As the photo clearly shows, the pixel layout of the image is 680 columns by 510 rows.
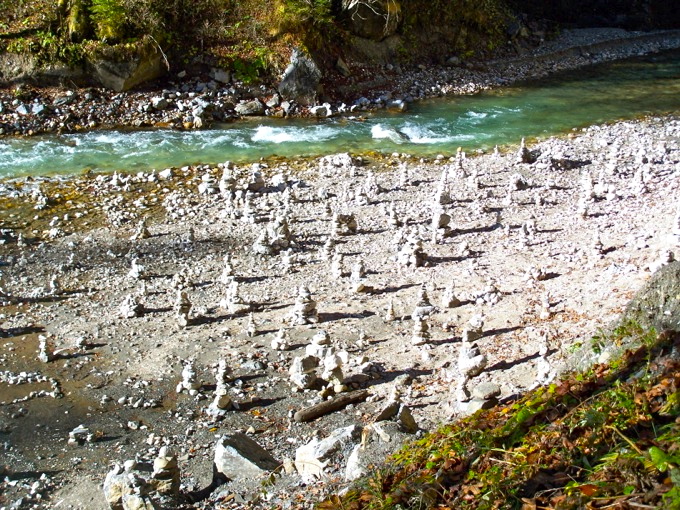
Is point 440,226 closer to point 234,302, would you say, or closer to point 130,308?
point 234,302

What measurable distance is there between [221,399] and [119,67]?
44.2 ft

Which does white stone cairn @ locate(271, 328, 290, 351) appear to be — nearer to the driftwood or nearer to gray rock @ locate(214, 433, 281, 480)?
the driftwood

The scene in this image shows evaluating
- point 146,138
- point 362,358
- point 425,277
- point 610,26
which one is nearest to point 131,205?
point 146,138

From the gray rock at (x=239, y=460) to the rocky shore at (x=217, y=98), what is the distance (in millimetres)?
12421

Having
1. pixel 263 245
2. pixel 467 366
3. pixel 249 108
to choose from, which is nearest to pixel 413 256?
pixel 263 245

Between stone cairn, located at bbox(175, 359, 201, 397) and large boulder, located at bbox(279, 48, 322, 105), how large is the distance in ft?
40.7

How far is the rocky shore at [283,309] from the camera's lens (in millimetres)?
5863

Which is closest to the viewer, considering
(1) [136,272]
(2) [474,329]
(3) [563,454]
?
(3) [563,454]

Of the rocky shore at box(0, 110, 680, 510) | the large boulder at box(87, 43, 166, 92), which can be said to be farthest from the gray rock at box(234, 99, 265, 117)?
the rocky shore at box(0, 110, 680, 510)

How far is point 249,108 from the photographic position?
17.9 m

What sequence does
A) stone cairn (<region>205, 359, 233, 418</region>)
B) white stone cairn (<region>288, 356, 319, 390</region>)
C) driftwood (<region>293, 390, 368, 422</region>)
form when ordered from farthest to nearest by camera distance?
1. white stone cairn (<region>288, 356, 319, 390</region>)
2. stone cairn (<region>205, 359, 233, 418</region>)
3. driftwood (<region>293, 390, 368, 422</region>)

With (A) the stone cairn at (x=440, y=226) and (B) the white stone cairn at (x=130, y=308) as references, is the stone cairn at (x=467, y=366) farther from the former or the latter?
(B) the white stone cairn at (x=130, y=308)

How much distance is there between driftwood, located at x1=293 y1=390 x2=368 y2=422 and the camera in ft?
21.5

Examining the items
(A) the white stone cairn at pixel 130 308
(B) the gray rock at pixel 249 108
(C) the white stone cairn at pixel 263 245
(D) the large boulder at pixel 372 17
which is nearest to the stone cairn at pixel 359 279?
(C) the white stone cairn at pixel 263 245
